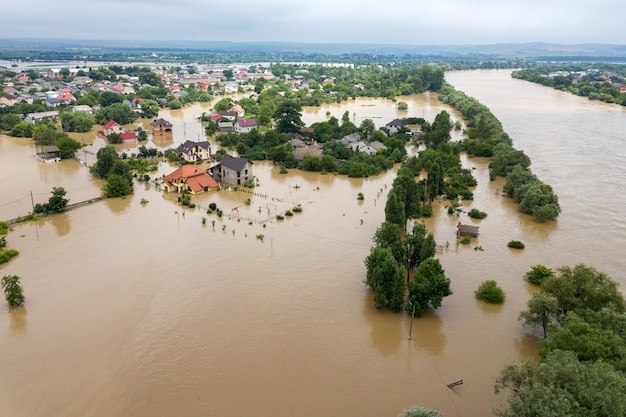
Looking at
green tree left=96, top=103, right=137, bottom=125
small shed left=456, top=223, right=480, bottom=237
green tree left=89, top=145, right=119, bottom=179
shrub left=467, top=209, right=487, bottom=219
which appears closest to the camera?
small shed left=456, top=223, right=480, bottom=237

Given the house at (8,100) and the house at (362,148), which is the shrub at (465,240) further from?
the house at (8,100)

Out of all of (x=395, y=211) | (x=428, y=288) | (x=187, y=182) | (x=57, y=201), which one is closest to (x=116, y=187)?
(x=57, y=201)

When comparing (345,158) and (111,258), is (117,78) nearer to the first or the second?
(345,158)

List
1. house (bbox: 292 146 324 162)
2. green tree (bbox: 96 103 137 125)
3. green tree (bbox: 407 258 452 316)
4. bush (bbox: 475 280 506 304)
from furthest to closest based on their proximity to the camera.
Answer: green tree (bbox: 96 103 137 125) < house (bbox: 292 146 324 162) < bush (bbox: 475 280 506 304) < green tree (bbox: 407 258 452 316)

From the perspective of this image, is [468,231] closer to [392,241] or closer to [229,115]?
[392,241]

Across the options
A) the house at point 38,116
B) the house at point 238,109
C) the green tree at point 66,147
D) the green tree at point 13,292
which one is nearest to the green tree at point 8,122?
the house at point 38,116

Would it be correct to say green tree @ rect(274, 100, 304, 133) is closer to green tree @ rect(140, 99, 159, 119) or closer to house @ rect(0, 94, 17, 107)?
green tree @ rect(140, 99, 159, 119)

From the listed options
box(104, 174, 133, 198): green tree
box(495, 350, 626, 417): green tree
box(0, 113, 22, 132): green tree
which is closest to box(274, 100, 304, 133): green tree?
box(104, 174, 133, 198): green tree
